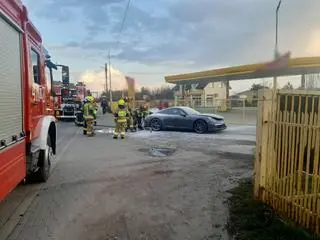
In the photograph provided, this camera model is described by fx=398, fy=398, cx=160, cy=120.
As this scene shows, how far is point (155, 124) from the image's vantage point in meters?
20.8

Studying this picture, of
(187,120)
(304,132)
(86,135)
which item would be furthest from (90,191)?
(187,120)

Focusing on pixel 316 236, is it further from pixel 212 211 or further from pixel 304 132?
pixel 212 211

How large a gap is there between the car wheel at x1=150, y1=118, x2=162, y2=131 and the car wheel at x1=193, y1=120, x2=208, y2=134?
2.04 m

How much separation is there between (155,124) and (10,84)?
15762mm

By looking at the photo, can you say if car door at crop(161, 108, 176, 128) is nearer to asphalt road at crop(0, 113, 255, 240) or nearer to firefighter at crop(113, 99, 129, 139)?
firefighter at crop(113, 99, 129, 139)

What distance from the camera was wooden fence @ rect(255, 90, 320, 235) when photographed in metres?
4.84

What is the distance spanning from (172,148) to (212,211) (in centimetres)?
738

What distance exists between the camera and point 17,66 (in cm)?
557

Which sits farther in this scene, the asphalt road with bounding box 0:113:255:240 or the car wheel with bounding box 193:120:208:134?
the car wheel with bounding box 193:120:208:134

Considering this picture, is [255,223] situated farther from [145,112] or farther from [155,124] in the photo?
[145,112]

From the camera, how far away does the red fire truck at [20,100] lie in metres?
4.74

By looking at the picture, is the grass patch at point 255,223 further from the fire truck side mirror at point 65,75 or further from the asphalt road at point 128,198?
the fire truck side mirror at point 65,75

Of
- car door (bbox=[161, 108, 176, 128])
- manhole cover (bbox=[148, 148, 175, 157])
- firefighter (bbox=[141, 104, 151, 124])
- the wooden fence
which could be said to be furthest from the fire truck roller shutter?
firefighter (bbox=[141, 104, 151, 124])

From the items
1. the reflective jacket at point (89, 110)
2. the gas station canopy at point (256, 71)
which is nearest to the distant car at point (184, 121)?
the gas station canopy at point (256, 71)
